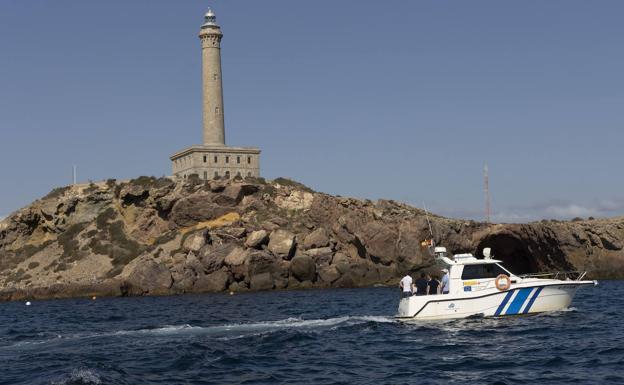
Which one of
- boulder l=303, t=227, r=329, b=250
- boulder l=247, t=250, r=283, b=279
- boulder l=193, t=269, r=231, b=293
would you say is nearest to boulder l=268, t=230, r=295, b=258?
boulder l=247, t=250, r=283, b=279

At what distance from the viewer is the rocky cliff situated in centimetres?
8631

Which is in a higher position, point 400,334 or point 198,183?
point 198,183

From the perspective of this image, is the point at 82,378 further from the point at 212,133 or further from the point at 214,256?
the point at 212,133

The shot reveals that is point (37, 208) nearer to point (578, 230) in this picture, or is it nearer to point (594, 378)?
point (578, 230)

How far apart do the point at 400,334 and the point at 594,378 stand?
39.2ft

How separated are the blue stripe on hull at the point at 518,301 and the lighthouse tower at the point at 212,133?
2968 inches

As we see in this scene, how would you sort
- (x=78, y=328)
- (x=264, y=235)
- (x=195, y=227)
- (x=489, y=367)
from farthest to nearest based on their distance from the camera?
(x=195, y=227), (x=264, y=235), (x=78, y=328), (x=489, y=367)

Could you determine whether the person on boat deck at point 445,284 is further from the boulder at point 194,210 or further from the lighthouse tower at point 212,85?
the lighthouse tower at point 212,85

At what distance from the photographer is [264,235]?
8844cm

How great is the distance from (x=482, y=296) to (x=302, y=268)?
158ft

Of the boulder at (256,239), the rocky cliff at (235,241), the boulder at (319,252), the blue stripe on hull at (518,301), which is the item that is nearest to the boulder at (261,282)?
the rocky cliff at (235,241)

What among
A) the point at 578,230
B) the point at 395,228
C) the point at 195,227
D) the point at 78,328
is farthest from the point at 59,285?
the point at 578,230

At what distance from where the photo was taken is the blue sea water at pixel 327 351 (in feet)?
84.5

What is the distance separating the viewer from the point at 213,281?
→ 8494cm
